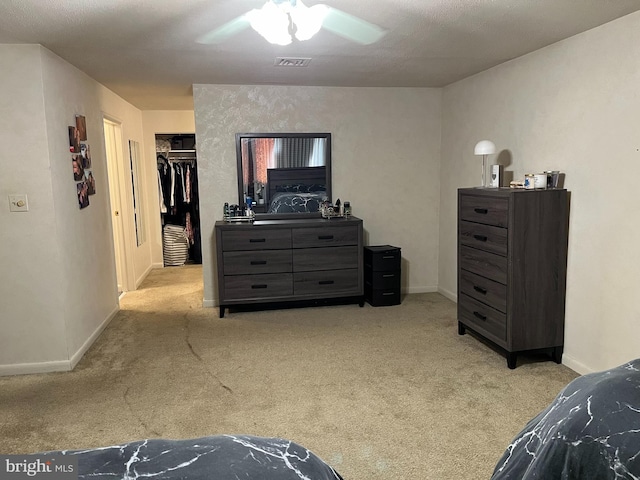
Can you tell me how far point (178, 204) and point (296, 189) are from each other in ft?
9.08

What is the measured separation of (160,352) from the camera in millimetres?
3789

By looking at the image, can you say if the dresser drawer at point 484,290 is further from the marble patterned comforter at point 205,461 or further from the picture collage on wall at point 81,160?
the picture collage on wall at point 81,160

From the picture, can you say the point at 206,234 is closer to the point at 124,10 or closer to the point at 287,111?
the point at 287,111

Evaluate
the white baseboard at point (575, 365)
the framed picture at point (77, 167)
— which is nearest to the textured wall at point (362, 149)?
the framed picture at point (77, 167)

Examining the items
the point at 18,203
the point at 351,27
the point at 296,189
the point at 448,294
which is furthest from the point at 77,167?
the point at 448,294

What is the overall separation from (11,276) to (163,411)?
155 centimetres

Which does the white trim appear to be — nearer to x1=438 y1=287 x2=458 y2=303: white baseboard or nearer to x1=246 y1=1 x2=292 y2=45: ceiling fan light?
x1=438 y1=287 x2=458 y2=303: white baseboard

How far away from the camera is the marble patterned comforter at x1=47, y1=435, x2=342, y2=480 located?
122cm

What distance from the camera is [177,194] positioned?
7.17 metres

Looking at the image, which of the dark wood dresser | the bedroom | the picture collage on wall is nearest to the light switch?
the bedroom

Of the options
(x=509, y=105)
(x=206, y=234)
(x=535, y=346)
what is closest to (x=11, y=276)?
(x=206, y=234)

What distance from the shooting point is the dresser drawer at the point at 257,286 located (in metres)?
4.61

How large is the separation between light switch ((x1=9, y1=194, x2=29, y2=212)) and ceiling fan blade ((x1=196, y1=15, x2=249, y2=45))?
5.29ft

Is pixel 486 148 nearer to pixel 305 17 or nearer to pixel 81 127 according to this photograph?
pixel 305 17
